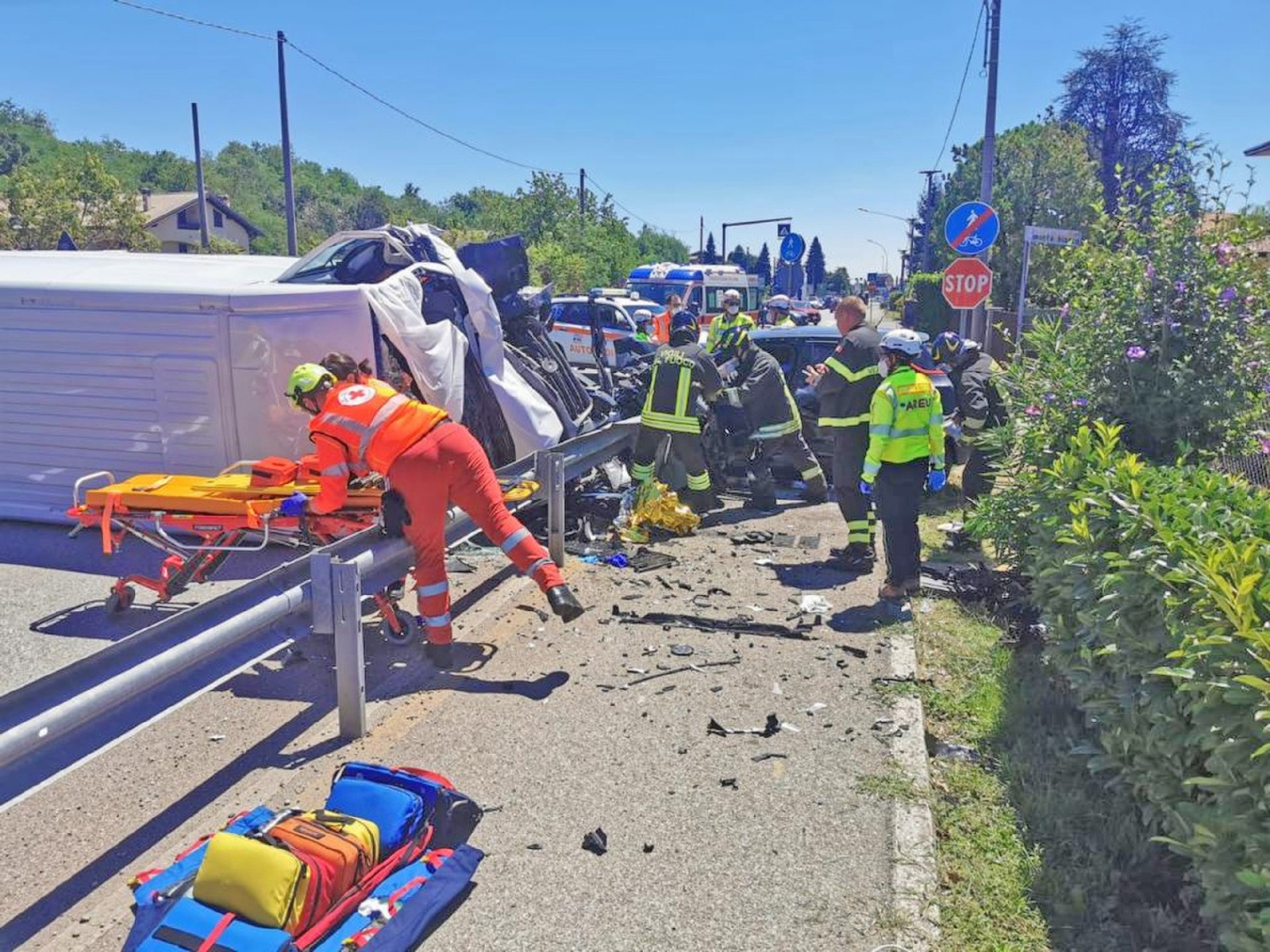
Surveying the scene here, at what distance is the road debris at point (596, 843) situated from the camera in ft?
11.6

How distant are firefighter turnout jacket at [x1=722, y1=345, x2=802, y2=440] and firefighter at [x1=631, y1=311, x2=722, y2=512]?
45cm

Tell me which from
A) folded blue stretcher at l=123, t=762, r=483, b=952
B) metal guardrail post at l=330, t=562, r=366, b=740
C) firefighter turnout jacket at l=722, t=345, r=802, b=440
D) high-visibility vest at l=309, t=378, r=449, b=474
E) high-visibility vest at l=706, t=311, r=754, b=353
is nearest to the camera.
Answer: folded blue stretcher at l=123, t=762, r=483, b=952

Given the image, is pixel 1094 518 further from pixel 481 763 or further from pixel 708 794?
pixel 481 763

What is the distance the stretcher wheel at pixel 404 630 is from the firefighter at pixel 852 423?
3282 millimetres

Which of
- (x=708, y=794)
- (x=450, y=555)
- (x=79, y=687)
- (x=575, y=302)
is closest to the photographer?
(x=79, y=687)

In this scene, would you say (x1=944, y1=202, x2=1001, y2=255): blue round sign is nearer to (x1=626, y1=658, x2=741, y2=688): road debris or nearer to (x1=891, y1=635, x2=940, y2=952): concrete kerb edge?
(x1=626, y1=658, x2=741, y2=688): road debris

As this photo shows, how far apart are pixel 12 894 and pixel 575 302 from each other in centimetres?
1813

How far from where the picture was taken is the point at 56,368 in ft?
26.2

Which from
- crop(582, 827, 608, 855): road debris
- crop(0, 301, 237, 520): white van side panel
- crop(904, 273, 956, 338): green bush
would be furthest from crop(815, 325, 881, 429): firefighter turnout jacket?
crop(904, 273, 956, 338): green bush

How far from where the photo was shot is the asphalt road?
3186 mm

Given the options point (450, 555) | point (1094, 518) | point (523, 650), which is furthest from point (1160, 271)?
point (450, 555)

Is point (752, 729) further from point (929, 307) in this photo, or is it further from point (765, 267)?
point (765, 267)

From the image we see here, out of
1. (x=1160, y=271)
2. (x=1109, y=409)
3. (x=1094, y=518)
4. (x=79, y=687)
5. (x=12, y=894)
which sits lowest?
(x=12, y=894)

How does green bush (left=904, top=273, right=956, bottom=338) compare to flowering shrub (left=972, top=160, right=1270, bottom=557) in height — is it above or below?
above
